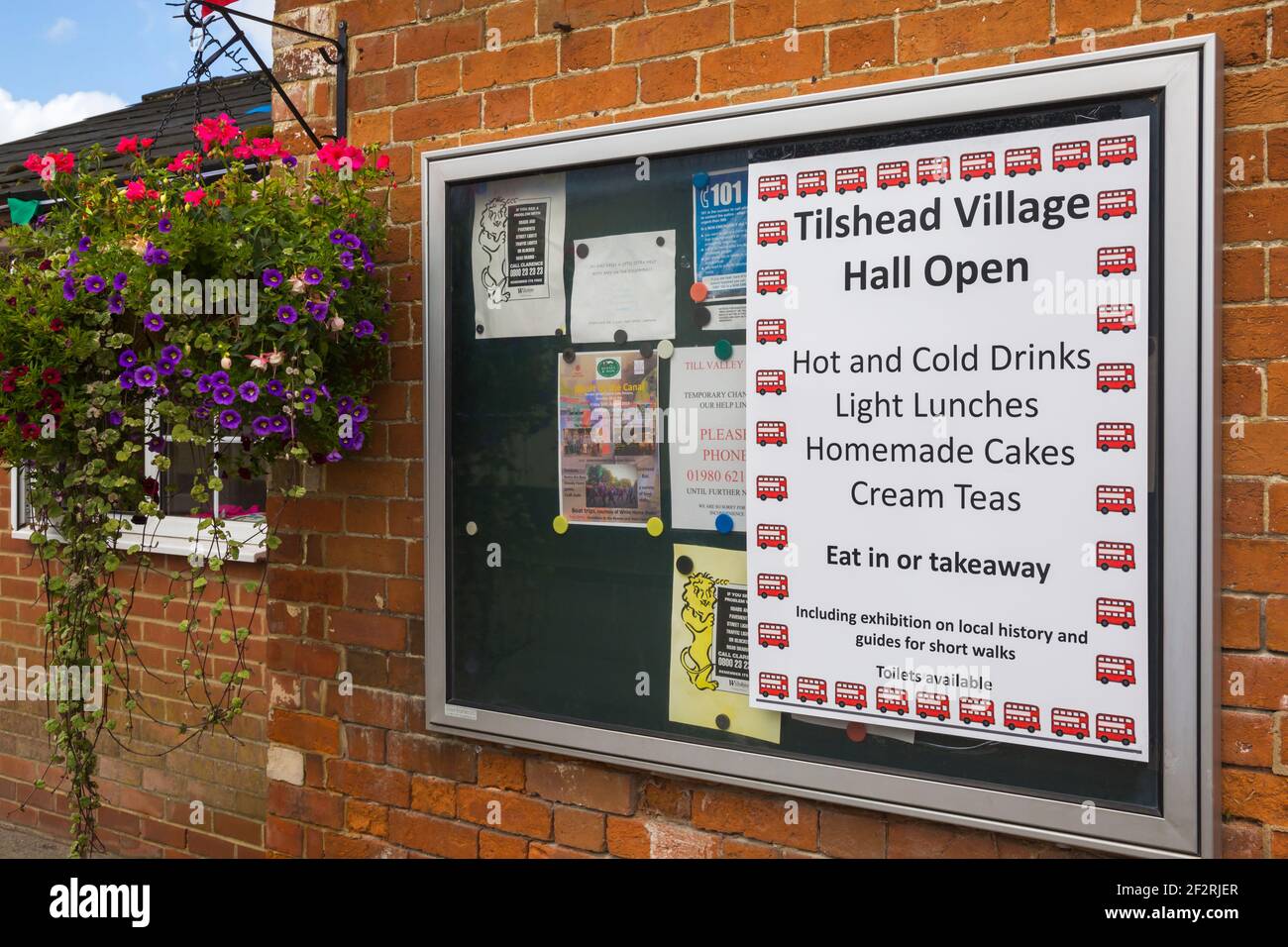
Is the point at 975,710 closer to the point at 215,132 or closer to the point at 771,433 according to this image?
the point at 771,433

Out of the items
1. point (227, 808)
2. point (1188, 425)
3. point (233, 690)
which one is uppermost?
point (1188, 425)

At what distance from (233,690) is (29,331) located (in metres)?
2.41

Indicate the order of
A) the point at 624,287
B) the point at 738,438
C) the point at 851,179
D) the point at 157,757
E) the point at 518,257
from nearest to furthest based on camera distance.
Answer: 1. the point at 851,179
2. the point at 738,438
3. the point at 624,287
4. the point at 518,257
5. the point at 157,757

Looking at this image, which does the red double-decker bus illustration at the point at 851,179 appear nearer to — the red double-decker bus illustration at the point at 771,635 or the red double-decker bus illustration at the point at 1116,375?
the red double-decker bus illustration at the point at 1116,375

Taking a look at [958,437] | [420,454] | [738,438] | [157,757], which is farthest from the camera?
[157,757]

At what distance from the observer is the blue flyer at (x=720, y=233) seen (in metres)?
2.60

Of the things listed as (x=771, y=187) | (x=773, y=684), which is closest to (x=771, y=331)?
(x=771, y=187)

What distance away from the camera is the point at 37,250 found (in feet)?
9.80

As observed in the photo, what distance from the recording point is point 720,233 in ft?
8.63

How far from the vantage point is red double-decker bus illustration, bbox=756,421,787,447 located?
2.53 m

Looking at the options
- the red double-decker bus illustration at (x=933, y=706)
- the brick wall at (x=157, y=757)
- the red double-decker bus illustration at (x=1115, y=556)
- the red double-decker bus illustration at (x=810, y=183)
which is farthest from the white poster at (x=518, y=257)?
the brick wall at (x=157, y=757)

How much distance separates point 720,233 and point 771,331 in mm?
289

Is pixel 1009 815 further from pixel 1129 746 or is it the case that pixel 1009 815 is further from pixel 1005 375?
pixel 1005 375

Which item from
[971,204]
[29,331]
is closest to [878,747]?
[971,204]
